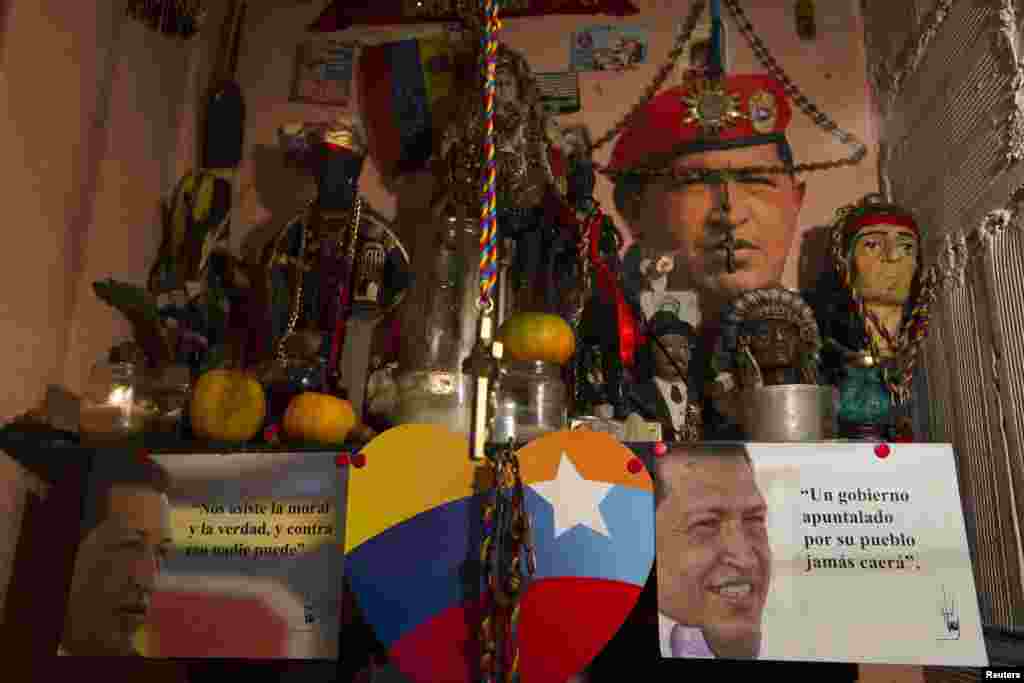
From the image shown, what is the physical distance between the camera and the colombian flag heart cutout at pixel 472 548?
0.75 meters

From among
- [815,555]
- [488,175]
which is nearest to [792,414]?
[815,555]

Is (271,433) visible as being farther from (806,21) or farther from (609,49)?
(806,21)

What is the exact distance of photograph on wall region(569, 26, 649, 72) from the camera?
1347 millimetres

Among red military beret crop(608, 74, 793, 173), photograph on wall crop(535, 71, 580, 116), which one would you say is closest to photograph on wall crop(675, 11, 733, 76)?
red military beret crop(608, 74, 793, 173)

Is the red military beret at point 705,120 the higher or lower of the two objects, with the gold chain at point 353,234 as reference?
higher

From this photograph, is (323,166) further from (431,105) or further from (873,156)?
(873,156)

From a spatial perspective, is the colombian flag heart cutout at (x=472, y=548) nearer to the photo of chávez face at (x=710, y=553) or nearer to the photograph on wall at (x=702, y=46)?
the photo of chávez face at (x=710, y=553)

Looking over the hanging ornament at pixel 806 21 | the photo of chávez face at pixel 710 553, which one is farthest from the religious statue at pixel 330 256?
the hanging ornament at pixel 806 21

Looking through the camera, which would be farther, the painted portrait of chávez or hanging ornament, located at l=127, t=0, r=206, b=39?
hanging ornament, located at l=127, t=0, r=206, b=39

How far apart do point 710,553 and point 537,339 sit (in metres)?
0.31

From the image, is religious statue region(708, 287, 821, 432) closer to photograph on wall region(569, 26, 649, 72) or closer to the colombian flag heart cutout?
the colombian flag heart cutout

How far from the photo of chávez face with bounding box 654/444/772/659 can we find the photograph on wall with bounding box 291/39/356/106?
Answer: 96 centimetres

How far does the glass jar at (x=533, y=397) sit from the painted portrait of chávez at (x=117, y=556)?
16.2 inches

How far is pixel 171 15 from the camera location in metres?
1.29
